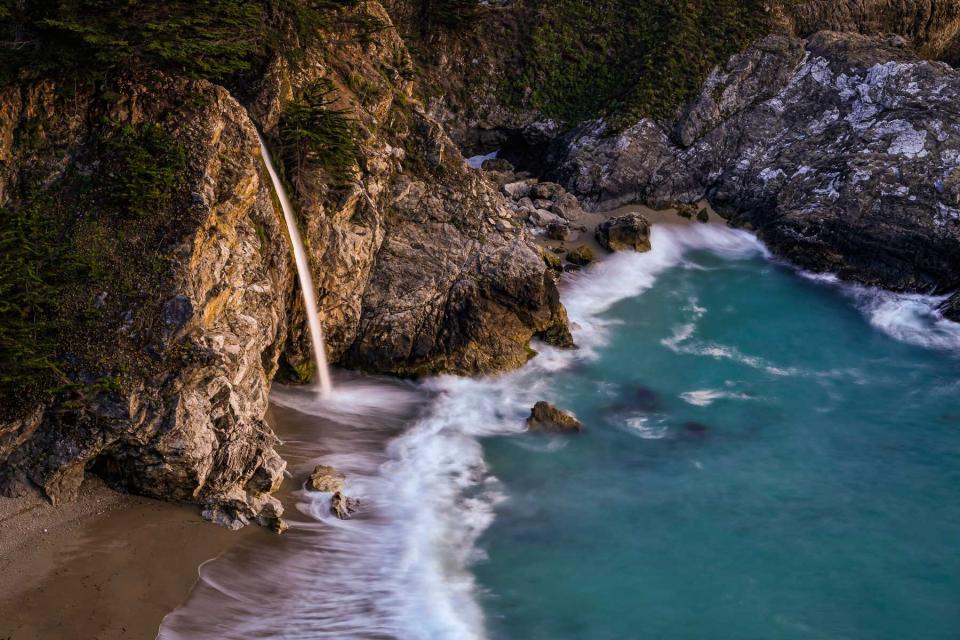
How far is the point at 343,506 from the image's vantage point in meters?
13.0

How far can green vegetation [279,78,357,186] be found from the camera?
50.3 feet

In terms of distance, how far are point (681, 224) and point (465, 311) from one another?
1080cm

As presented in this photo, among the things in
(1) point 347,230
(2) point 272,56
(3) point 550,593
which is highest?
(2) point 272,56

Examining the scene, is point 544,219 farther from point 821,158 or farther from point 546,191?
point 821,158

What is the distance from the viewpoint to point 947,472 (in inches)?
606

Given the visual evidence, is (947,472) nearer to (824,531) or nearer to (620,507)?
(824,531)

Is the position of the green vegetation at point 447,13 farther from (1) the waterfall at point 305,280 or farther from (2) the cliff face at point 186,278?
(1) the waterfall at point 305,280

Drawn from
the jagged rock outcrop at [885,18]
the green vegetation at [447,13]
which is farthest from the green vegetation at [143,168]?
the jagged rock outcrop at [885,18]

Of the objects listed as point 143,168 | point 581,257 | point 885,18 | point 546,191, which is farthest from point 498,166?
point 143,168

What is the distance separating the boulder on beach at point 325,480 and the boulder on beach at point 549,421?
13.2 ft

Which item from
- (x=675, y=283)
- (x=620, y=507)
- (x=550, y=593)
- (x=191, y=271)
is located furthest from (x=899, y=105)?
(x=191, y=271)

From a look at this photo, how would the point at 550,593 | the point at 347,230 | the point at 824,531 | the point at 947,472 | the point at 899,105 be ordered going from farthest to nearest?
the point at 899,105 < the point at 347,230 < the point at 947,472 < the point at 824,531 < the point at 550,593

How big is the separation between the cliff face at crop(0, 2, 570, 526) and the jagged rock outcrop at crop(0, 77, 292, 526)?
0.02 metres

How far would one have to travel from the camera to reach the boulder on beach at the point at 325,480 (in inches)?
526
